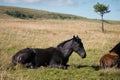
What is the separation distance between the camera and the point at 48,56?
472 inches

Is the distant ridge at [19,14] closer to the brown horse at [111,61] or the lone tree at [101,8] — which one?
the lone tree at [101,8]

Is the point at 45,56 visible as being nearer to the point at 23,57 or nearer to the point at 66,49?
the point at 23,57

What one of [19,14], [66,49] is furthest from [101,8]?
[19,14]

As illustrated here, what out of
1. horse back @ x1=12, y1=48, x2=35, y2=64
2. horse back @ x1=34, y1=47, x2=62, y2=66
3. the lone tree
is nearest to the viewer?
horse back @ x1=12, y1=48, x2=35, y2=64

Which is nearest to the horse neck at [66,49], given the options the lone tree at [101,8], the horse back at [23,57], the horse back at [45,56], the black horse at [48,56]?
the black horse at [48,56]

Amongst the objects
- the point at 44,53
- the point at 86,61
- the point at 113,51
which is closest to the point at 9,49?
the point at 86,61

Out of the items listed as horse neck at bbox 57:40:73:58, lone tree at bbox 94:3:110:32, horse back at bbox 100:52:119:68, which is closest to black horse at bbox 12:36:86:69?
horse neck at bbox 57:40:73:58

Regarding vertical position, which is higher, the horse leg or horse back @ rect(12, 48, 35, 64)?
horse back @ rect(12, 48, 35, 64)

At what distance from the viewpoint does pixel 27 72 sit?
10.2 metres

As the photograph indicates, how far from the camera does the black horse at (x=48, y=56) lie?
37.8 feet

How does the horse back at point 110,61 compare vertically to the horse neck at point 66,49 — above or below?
below

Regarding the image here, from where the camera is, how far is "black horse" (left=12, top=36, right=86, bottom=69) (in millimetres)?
11523

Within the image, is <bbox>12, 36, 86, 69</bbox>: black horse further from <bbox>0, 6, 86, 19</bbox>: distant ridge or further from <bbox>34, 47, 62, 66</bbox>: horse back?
<bbox>0, 6, 86, 19</bbox>: distant ridge

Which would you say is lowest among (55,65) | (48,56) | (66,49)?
(55,65)
